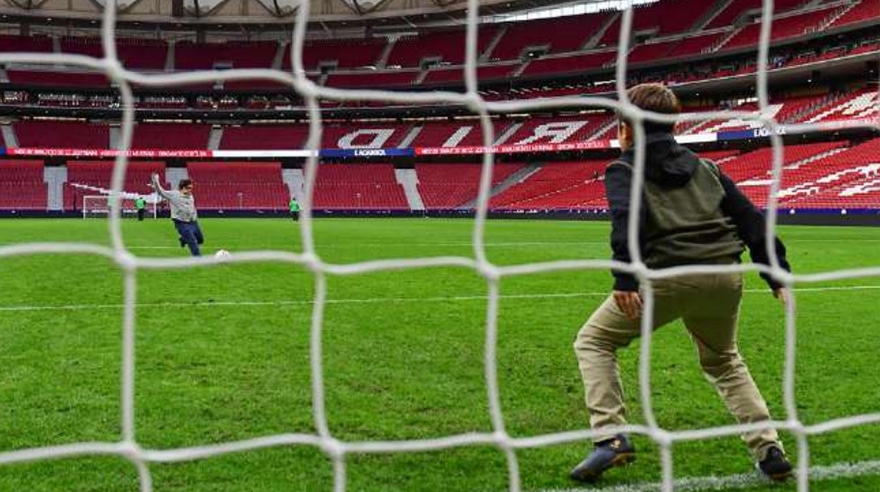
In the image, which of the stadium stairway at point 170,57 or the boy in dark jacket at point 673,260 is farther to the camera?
the stadium stairway at point 170,57

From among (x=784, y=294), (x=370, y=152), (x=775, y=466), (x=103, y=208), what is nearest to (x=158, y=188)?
(x=784, y=294)

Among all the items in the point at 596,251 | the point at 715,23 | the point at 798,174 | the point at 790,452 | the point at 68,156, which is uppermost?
the point at 715,23

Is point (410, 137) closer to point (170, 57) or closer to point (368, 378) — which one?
point (170, 57)

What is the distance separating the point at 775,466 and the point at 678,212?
98cm

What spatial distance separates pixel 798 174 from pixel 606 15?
19410 millimetres

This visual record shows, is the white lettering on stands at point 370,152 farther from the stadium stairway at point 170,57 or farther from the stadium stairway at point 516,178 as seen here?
the stadium stairway at point 170,57

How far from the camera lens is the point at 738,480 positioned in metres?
2.98

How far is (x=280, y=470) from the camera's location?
3010mm

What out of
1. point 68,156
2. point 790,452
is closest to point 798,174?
point 790,452

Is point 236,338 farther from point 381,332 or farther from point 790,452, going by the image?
point 790,452

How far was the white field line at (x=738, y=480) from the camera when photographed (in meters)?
2.88

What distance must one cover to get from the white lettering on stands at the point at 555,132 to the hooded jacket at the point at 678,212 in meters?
37.9

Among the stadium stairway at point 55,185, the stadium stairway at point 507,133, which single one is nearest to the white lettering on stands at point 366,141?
the stadium stairway at point 507,133

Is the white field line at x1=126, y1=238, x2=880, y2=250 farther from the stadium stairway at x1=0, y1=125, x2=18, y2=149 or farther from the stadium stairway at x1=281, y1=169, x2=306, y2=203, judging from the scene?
the stadium stairway at x1=0, y1=125, x2=18, y2=149
